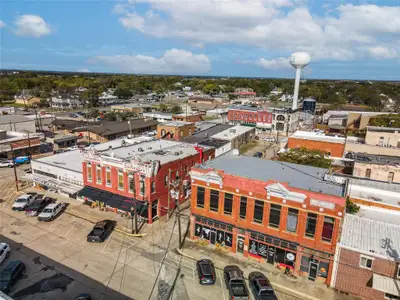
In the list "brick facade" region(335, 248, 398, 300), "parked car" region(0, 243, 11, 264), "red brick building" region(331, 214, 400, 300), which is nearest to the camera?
"red brick building" region(331, 214, 400, 300)

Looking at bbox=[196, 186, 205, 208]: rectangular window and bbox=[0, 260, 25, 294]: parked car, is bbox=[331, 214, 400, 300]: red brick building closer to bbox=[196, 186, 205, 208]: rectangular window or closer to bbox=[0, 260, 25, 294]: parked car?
bbox=[196, 186, 205, 208]: rectangular window

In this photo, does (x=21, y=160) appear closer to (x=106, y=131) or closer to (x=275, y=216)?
(x=106, y=131)

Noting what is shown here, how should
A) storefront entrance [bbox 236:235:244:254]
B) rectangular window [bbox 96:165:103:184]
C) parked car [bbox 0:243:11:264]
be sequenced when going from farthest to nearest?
rectangular window [bbox 96:165:103:184]
storefront entrance [bbox 236:235:244:254]
parked car [bbox 0:243:11:264]

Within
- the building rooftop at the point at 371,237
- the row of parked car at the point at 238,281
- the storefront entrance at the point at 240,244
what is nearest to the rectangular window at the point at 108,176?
the row of parked car at the point at 238,281

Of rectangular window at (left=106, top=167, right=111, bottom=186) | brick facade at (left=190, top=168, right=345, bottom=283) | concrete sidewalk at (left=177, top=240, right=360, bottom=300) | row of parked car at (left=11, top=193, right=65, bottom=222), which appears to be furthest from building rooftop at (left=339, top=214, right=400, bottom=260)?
row of parked car at (left=11, top=193, right=65, bottom=222)

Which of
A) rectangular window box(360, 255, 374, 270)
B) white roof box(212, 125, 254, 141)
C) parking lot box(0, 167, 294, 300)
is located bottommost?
parking lot box(0, 167, 294, 300)

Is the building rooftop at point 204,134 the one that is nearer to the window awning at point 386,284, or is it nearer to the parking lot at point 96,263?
the parking lot at point 96,263

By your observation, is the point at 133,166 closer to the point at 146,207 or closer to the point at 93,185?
the point at 146,207
